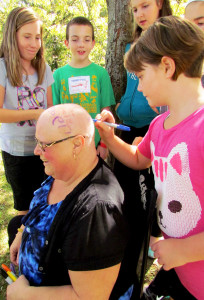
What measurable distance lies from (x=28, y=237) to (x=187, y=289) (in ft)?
2.83

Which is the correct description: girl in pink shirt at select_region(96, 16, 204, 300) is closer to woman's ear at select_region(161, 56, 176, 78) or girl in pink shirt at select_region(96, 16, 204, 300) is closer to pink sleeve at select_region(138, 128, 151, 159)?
woman's ear at select_region(161, 56, 176, 78)

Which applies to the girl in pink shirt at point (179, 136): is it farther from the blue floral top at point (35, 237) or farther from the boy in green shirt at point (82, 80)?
the boy in green shirt at point (82, 80)

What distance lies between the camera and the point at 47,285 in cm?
123

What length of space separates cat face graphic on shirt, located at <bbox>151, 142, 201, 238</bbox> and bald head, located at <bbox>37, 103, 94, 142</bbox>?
401 mm

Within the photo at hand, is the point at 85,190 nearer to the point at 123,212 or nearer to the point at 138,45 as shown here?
the point at 123,212

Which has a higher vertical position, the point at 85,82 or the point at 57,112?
the point at 85,82

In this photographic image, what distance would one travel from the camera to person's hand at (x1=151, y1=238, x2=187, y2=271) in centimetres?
101

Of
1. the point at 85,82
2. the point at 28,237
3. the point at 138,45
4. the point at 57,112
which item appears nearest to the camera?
the point at 138,45

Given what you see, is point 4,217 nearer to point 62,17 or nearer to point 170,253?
point 170,253

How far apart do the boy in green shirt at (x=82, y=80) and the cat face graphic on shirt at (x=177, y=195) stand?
54.2 inches

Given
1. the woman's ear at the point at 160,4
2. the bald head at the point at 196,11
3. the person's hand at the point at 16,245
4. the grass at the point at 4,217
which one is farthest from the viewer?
the grass at the point at 4,217

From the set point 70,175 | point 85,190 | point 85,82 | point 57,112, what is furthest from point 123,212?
point 85,82

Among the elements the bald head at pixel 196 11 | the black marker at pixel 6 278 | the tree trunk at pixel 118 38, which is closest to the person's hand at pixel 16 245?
the black marker at pixel 6 278

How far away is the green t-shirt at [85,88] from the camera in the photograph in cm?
248
